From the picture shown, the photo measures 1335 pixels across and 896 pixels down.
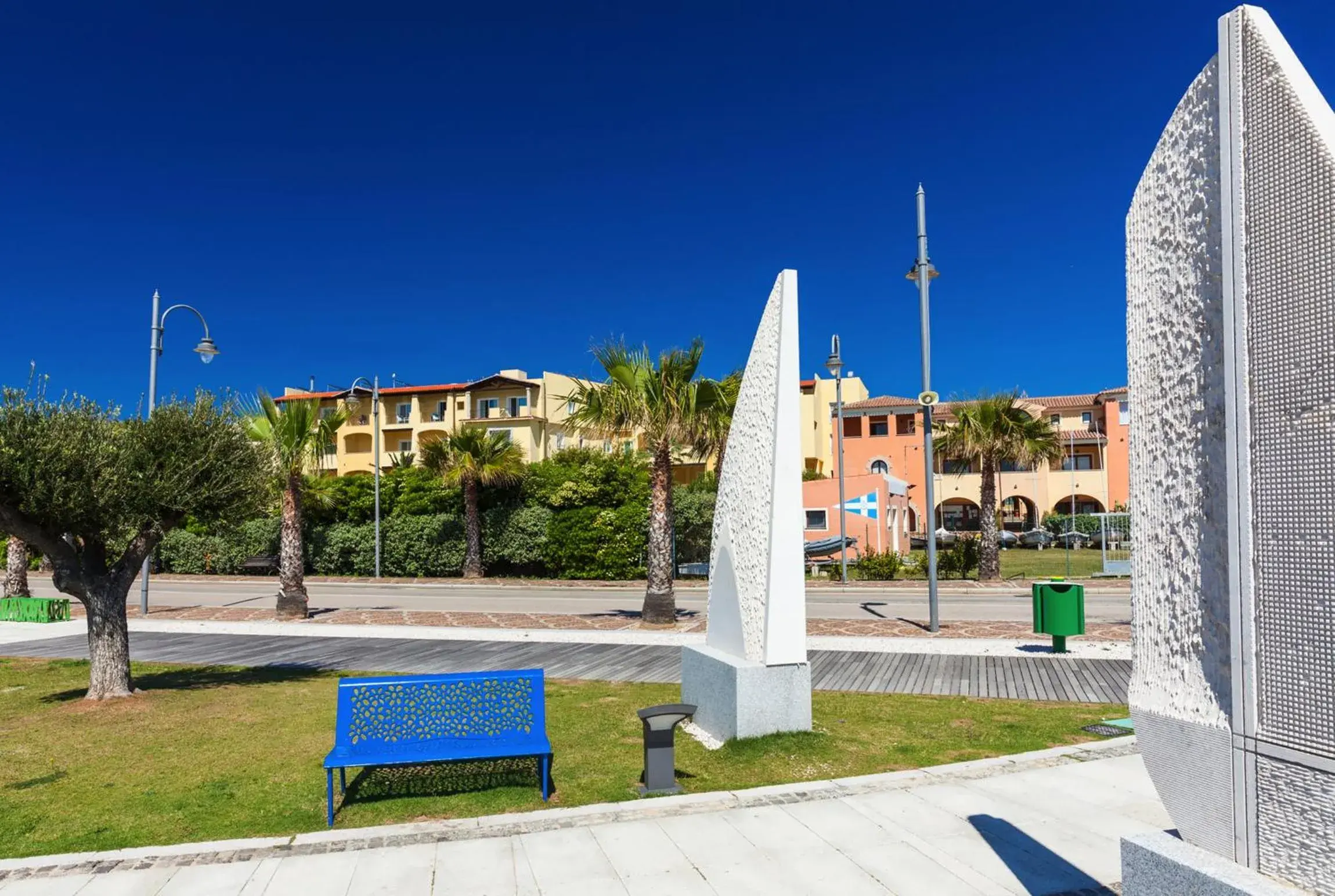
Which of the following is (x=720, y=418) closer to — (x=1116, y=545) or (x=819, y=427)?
(x=1116, y=545)

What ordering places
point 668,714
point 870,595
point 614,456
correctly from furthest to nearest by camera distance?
point 614,456, point 870,595, point 668,714

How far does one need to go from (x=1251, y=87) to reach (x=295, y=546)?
20.1 meters

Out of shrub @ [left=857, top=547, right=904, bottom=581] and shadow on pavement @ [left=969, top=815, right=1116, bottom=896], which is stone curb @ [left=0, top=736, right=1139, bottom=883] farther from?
shrub @ [left=857, top=547, right=904, bottom=581]

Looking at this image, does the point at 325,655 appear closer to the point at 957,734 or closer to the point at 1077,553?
the point at 957,734

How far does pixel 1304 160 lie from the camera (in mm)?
2453

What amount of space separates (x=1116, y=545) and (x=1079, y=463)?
22.8m

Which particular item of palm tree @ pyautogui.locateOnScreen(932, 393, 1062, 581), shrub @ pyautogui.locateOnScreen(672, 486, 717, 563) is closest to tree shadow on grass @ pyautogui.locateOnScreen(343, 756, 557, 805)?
palm tree @ pyautogui.locateOnScreen(932, 393, 1062, 581)

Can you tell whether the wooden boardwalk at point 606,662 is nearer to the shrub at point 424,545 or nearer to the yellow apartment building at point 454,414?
the shrub at point 424,545

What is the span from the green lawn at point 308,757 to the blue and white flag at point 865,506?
2444cm

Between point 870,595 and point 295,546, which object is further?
point 870,595

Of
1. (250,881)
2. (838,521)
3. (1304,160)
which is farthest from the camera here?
(838,521)

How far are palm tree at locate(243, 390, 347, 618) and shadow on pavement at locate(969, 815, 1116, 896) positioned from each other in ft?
56.1

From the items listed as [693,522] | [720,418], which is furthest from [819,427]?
[720,418]


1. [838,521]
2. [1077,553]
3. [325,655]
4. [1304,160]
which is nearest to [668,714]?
[1304,160]
